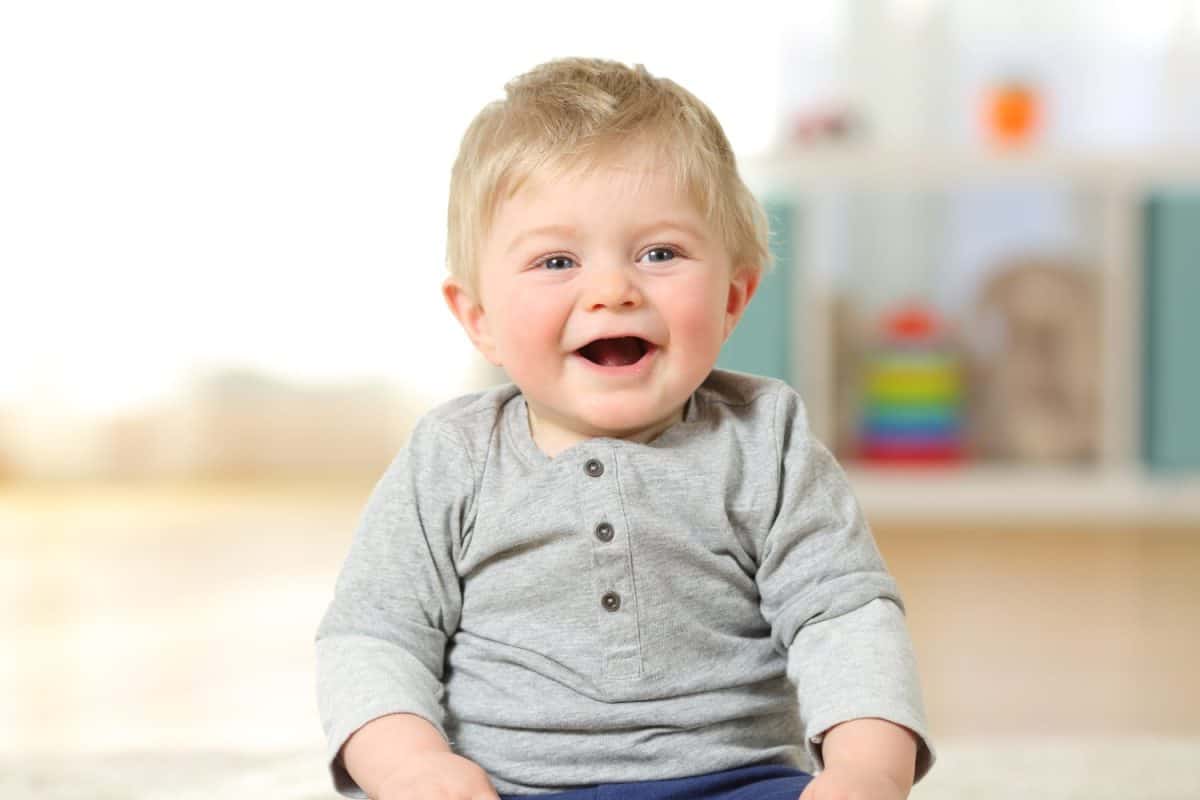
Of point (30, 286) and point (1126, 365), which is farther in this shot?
point (30, 286)

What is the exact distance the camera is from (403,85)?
379 centimetres

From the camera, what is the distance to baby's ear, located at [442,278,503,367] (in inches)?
37.2

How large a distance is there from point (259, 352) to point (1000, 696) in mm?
2590

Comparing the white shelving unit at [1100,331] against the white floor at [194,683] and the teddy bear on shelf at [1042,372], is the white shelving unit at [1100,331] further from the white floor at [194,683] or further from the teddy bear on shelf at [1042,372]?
the white floor at [194,683]

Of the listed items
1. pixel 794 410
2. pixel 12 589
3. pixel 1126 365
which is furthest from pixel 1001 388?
pixel 794 410

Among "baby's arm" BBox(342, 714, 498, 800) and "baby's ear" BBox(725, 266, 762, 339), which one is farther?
"baby's ear" BBox(725, 266, 762, 339)

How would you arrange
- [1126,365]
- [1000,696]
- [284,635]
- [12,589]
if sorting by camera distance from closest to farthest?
[1000,696] → [284,635] → [12,589] → [1126,365]

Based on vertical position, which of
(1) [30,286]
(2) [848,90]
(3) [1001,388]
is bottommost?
(3) [1001,388]

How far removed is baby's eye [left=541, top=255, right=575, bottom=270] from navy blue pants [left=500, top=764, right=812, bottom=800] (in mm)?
280

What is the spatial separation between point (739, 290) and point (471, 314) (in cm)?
16

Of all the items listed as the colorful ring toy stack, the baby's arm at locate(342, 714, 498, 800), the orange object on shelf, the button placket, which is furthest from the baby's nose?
the orange object on shelf

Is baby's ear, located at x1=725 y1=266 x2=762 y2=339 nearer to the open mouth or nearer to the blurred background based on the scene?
the open mouth

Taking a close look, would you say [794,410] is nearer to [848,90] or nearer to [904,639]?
[904,639]

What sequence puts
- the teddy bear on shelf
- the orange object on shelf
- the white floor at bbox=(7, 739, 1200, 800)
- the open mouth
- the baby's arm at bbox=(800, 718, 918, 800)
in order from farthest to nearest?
the orange object on shelf, the teddy bear on shelf, the white floor at bbox=(7, 739, 1200, 800), the open mouth, the baby's arm at bbox=(800, 718, 918, 800)
